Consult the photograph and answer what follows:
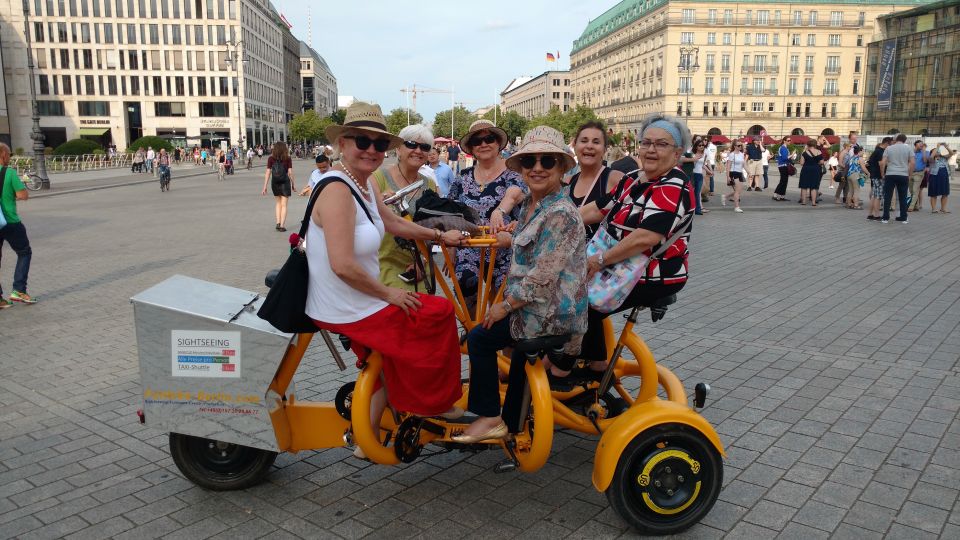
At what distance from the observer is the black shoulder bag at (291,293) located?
10.6 feet

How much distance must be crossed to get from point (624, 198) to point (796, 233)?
453 inches

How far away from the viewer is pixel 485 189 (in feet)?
16.7

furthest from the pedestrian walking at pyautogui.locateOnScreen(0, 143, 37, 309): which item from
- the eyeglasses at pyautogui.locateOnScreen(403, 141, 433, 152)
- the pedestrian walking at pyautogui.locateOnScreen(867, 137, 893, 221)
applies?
the pedestrian walking at pyautogui.locateOnScreen(867, 137, 893, 221)

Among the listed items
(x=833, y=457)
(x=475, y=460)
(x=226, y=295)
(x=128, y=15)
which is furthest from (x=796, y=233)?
(x=128, y=15)

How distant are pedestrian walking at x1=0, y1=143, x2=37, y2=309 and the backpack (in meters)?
6.40

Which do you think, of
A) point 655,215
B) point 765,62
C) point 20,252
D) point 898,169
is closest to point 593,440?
point 655,215

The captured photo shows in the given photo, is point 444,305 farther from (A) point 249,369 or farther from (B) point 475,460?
(B) point 475,460

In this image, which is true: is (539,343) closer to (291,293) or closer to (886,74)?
(291,293)

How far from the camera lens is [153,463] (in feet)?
13.4

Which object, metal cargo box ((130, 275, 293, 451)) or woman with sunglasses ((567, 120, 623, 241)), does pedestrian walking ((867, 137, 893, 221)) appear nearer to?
woman with sunglasses ((567, 120, 623, 241))

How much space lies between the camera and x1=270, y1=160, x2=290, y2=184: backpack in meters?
14.3

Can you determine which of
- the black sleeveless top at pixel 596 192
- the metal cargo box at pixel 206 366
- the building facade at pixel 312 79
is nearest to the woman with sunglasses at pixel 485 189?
the black sleeveless top at pixel 596 192

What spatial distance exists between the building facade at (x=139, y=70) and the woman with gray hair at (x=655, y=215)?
287ft

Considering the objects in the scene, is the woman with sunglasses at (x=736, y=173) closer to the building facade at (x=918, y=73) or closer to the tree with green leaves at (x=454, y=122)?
the building facade at (x=918, y=73)
